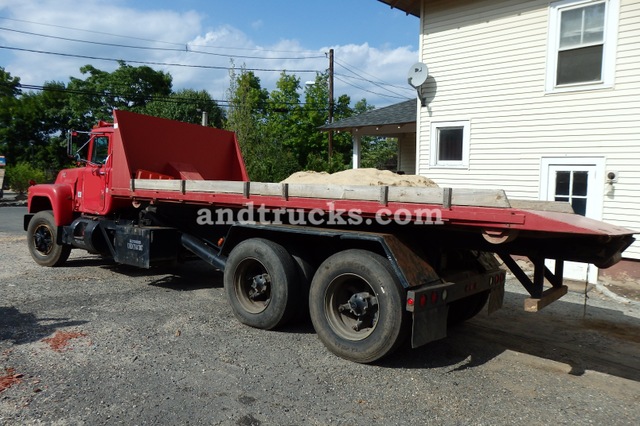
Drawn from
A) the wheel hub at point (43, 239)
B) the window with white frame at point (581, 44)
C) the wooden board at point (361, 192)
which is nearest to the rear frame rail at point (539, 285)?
the wooden board at point (361, 192)

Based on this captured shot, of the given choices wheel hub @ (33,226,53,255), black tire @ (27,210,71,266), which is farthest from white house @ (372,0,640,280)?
wheel hub @ (33,226,53,255)

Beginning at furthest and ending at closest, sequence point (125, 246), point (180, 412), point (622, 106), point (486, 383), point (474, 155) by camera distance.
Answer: point (474, 155) → point (622, 106) → point (125, 246) → point (486, 383) → point (180, 412)

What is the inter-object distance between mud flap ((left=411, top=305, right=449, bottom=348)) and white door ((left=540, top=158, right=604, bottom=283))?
479cm

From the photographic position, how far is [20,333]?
4.99 metres

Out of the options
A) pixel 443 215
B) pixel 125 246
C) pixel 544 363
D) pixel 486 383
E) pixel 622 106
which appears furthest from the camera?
pixel 622 106

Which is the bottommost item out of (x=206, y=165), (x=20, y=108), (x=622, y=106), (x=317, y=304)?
(x=317, y=304)

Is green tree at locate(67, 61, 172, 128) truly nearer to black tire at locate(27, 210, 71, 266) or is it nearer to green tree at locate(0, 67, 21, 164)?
green tree at locate(0, 67, 21, 164)

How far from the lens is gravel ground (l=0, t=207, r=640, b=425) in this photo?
3471 mm

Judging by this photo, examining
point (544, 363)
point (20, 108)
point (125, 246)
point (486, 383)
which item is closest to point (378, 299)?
point (486, 383)

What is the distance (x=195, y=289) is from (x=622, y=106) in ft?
25.9

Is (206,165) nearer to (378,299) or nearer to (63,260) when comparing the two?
(63,260)

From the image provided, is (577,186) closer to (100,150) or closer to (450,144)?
(450,144)

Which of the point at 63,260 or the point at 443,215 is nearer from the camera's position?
the point at 443,215

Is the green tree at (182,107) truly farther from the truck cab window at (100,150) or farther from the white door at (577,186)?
the white door at (577,186)
